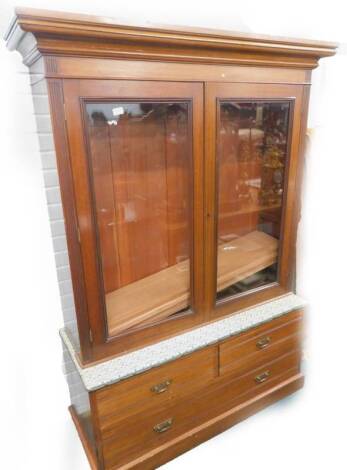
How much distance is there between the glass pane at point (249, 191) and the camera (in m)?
1.43

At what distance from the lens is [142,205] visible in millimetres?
1369

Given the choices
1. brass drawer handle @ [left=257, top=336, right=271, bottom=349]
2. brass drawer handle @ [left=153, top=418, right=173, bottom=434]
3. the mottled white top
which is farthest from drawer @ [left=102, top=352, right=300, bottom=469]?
the mottled white top

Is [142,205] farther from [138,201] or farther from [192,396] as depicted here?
[192,396]

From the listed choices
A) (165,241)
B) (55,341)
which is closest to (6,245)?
(55,341)

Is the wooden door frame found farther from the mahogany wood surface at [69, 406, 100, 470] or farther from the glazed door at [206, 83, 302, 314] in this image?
the mahogany wood surface at [69, 406, 100, 470]

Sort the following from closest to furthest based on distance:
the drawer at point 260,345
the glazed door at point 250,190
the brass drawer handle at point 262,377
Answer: the glazed door at point 250,190
the drawer at point 260,345
the brass drawer handle at point 262,377

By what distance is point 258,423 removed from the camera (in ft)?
5.71

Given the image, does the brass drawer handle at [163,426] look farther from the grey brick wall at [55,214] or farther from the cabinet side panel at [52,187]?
the cabinet side panel at [52,187]

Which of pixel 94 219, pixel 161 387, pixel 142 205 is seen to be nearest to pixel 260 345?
pixel 161 387

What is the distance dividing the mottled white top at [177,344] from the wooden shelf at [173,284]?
4.6 inches

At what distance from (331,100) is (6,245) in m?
1.77

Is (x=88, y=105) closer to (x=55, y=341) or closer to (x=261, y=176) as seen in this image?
(x=261, y=176)

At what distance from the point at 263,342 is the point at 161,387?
556mm

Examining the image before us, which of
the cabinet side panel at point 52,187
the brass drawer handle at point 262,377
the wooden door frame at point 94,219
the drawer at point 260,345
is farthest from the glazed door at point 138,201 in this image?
the brass drawer handle at point 262,377
